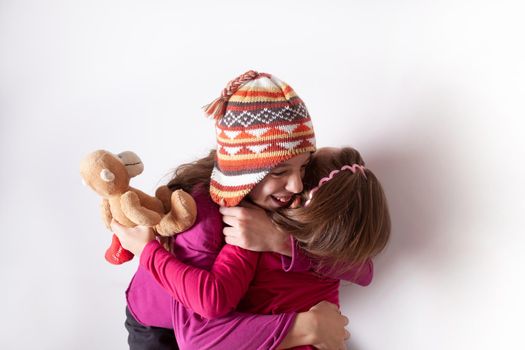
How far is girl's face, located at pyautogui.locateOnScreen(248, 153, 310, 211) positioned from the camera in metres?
1.06

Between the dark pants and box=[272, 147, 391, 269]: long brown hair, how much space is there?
399 mm

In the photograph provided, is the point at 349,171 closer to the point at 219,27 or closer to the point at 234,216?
the point at 234,216

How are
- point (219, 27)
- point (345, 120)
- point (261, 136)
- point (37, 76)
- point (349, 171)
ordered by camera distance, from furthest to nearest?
point (37, 76)
point (219, 27)
point (345, 120)
point (349, 171)
point (261, 136)

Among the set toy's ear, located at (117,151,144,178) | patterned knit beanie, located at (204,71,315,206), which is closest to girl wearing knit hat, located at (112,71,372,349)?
patterned knit beanie, located at (204,71,315,206)

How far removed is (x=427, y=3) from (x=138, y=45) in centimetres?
77

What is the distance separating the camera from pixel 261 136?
102 cm

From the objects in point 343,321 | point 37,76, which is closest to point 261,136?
point 343,321

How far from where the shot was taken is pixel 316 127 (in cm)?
134

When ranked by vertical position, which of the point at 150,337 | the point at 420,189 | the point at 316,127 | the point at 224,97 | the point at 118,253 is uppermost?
the point at 224,97

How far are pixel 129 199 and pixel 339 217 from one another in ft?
1.32

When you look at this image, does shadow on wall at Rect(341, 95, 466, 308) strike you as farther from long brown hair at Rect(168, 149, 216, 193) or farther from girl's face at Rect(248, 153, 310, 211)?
long brown hair at Rect(168, 149, 216, 193)

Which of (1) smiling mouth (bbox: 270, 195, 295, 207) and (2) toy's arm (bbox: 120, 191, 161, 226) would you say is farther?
(1) smiling mouth (bbox: 270, 195, 295, 207)

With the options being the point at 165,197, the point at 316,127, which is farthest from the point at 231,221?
the point at 316,127

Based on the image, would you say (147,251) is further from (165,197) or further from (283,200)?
(283,200)
